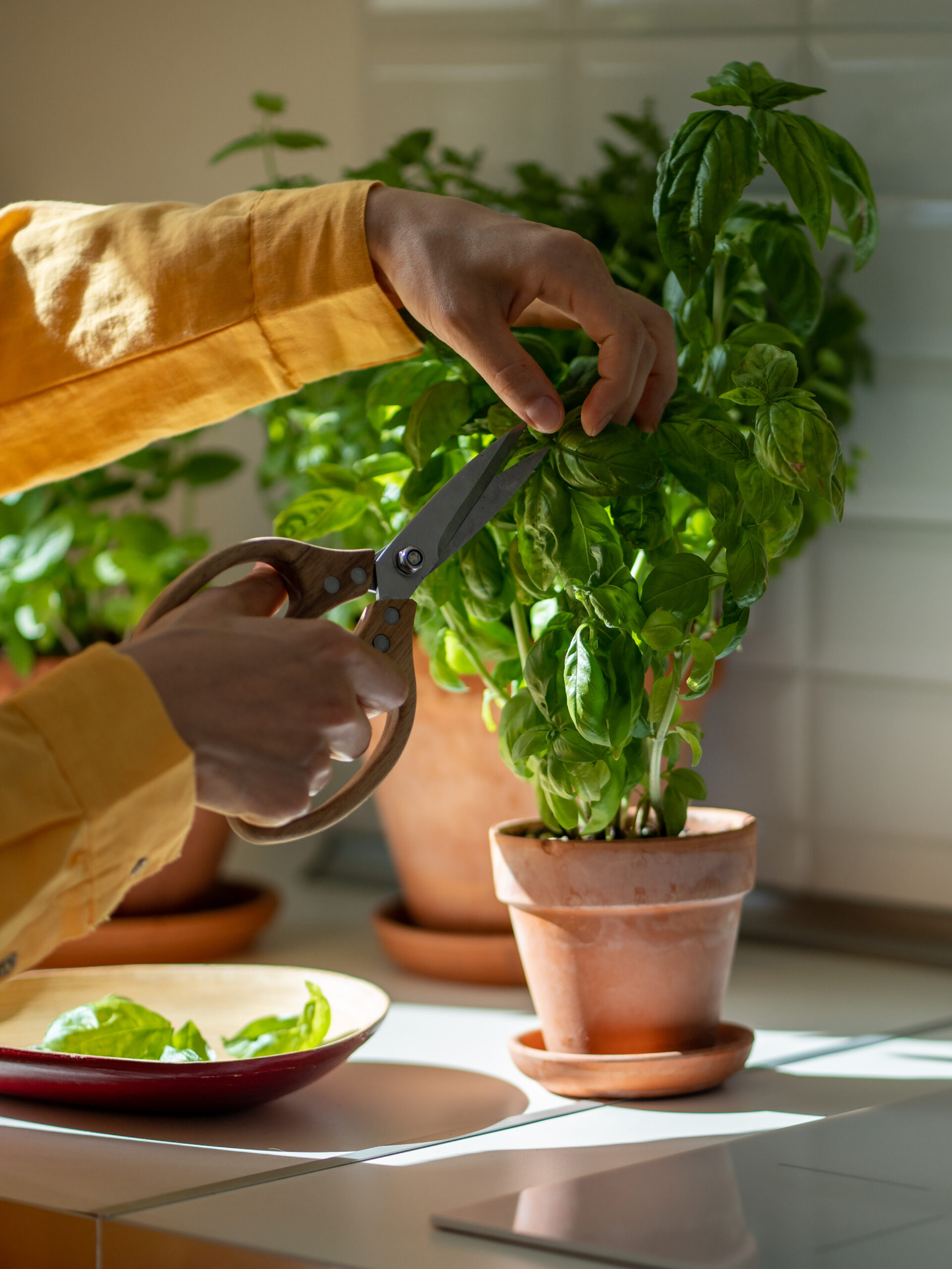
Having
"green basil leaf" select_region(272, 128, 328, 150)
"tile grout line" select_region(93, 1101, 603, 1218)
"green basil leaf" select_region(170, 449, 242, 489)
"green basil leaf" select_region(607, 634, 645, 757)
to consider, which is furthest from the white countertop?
"green basil leaf" select_region(272, 128, 328, 150)

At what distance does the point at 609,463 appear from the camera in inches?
29.7

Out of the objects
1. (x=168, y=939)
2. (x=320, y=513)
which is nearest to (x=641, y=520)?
(x=320, y=513)

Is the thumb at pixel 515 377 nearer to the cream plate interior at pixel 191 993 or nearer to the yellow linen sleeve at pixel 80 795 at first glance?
the yellow linen sleeve at pixel 80 795

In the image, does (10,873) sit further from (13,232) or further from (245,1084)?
(13,232)

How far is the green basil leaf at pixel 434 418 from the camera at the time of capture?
837mm

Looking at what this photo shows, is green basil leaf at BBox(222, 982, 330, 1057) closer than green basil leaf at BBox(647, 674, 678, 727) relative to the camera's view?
No

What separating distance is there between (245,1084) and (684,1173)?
25 cm

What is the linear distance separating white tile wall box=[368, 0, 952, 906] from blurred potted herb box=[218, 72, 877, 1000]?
24 cm

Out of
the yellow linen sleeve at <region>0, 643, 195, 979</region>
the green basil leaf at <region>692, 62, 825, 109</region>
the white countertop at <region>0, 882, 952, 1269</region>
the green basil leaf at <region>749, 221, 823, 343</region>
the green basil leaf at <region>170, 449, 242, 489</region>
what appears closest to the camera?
the yellow linen sleeve at <region>0, 643, 195, 979</region>

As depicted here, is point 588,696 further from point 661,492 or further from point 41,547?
point 41,547

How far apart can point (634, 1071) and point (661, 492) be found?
32 centimetres

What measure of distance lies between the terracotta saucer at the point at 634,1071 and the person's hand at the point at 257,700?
30 cm

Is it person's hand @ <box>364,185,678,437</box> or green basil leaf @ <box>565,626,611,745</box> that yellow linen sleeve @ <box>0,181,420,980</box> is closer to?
person's hand @ <box>364,185,678,437</box>

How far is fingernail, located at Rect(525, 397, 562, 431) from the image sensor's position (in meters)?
0.76
